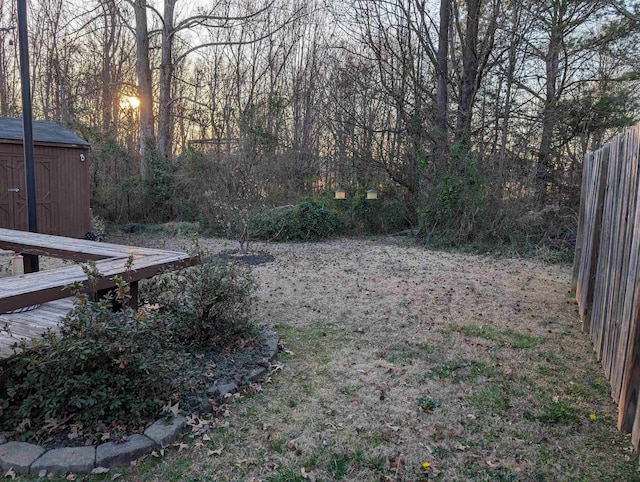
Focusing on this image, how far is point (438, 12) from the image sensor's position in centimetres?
1037

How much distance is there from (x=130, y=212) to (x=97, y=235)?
8.26ft

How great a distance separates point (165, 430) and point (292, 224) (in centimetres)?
765

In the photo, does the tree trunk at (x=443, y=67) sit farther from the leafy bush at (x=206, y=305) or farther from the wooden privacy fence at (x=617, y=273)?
the leafy bush at (x=206, y=305)

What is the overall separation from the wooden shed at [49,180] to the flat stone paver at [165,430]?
7985 mm

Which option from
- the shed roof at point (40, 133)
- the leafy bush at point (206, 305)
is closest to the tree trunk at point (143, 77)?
the shed roof at point (40, 133)

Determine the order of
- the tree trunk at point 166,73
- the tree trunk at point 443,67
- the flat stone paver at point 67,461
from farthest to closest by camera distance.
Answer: the tree trunk at point 166,73
the tree trunk at point 443,67
the flat stone paver at point 67,461

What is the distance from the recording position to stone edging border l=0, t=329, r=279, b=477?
213 centimetres

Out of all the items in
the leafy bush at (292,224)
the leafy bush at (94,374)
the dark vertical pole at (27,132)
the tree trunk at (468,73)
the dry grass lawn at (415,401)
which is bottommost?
the dry grass lawn at (415,401)

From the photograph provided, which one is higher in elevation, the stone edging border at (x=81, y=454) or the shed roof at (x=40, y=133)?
the shed roof at (x=40, y=133)

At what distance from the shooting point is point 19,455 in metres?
2.18

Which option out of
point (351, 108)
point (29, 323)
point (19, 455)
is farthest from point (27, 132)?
point (351, 108)

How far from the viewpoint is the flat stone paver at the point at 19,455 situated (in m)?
2.13

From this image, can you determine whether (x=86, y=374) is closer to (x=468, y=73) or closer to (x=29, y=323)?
(x=29, y=323)

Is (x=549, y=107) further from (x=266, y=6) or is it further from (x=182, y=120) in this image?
(x=182, y=120)
